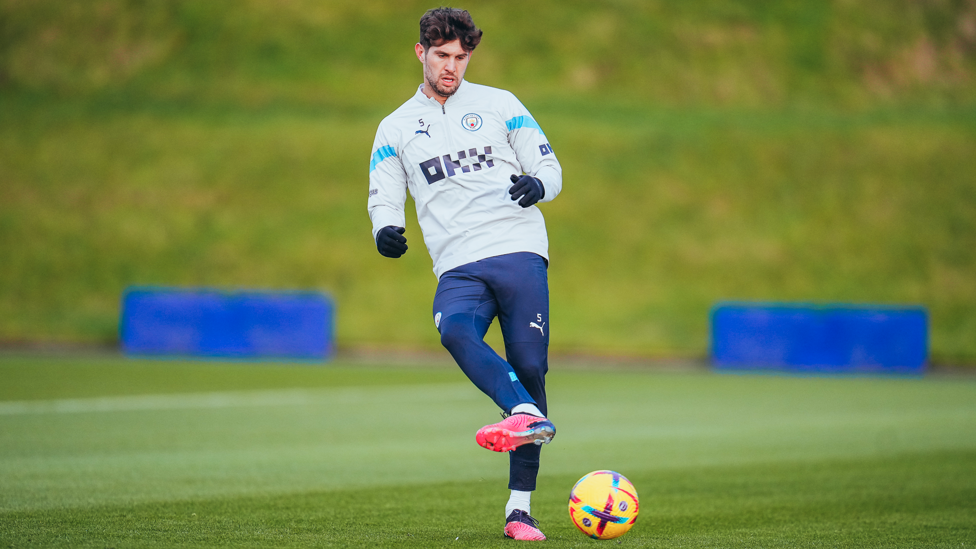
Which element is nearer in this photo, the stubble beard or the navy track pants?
the navy track pants

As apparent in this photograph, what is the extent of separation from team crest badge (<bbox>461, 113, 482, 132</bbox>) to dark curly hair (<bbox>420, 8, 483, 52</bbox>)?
1.07 feet

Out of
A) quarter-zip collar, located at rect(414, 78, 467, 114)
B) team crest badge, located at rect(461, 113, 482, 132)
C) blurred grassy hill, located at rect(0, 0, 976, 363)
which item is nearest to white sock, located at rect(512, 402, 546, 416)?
team crest badge, located at rect(461, 113, 482, 132)

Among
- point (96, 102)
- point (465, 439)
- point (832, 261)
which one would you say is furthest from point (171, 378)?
Result: point (96, 102)

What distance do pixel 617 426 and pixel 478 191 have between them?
6681 mm

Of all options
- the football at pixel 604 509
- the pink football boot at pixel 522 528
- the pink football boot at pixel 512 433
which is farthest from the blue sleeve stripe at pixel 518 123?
the pink football boot at pixel 522 528

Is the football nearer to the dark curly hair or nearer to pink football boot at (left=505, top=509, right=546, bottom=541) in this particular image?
pink football boot at (left=505, top=509, right=546, bottom=541)

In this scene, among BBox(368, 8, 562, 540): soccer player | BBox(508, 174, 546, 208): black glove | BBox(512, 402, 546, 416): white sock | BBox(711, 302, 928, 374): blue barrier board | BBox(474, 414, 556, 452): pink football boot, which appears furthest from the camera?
BBox(711, 302, 928, 374): blue barrier board

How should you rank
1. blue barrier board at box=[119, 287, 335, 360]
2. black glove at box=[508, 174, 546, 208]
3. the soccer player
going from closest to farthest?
black glove at box=[508, 174, 546, 208]
the soccer player
blue barrier board at box=[119, 287, 335, 360]

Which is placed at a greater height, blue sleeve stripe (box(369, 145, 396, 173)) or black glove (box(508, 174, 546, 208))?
blue sleeve stripe (box(369, 145, 396, 173))

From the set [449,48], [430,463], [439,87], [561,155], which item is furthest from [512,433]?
[561,155]

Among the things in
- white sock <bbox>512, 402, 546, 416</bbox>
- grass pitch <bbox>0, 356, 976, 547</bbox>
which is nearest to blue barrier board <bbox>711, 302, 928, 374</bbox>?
grass pitch <bbox>0, 356, 976, 547</bbox>

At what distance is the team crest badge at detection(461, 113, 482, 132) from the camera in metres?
5.31

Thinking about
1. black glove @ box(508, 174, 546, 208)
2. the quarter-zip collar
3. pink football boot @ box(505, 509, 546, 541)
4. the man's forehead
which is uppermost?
the man's forehead

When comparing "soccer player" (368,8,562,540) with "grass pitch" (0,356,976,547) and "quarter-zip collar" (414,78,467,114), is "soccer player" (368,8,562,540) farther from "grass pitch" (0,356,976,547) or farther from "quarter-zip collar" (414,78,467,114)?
"grass pitch" (0,356,976,547)
